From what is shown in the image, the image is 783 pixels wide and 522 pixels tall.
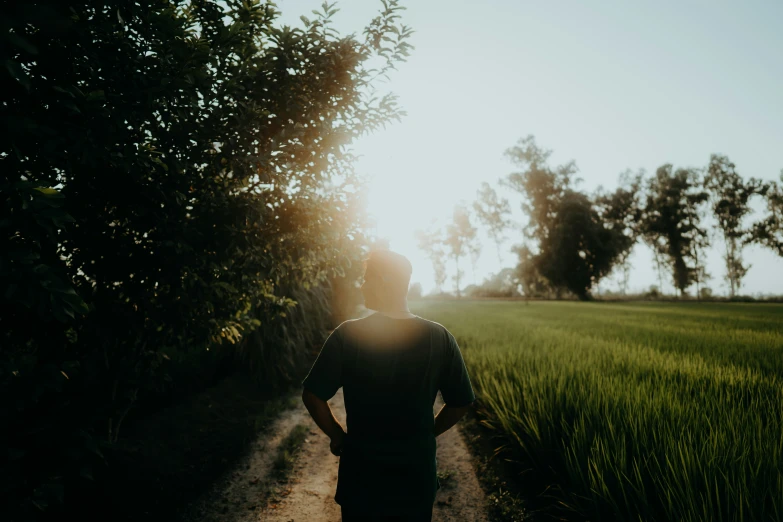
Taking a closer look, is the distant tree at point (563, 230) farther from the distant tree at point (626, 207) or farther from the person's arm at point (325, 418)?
the person's arm at point (325, 418)

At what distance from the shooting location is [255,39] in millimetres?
3682

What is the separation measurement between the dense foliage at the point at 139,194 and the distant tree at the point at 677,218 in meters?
56.8

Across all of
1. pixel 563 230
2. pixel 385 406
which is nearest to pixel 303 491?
pixel 385 406

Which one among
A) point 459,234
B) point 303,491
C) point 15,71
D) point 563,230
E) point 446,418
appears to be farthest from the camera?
point 459,234

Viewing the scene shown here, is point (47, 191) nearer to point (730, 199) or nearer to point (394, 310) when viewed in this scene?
point (394, 310)

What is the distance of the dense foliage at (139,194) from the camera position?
6.04 feet

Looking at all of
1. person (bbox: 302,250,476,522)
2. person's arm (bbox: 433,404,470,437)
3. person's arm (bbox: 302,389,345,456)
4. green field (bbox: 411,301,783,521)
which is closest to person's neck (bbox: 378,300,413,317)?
person (bbox: 302,250,476,522)

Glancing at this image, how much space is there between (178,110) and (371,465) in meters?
2.58

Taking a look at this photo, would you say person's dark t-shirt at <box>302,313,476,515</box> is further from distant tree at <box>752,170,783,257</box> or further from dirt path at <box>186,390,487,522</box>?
distant tree at <box>752,170,783,257</box>

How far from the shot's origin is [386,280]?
6.13ft

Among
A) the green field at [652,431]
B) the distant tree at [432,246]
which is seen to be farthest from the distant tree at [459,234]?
the green field at [652,431]

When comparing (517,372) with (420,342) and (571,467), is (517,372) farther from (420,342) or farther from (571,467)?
(420,342)

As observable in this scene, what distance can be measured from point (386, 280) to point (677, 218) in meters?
58.7

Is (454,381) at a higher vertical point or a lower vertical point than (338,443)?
higher
